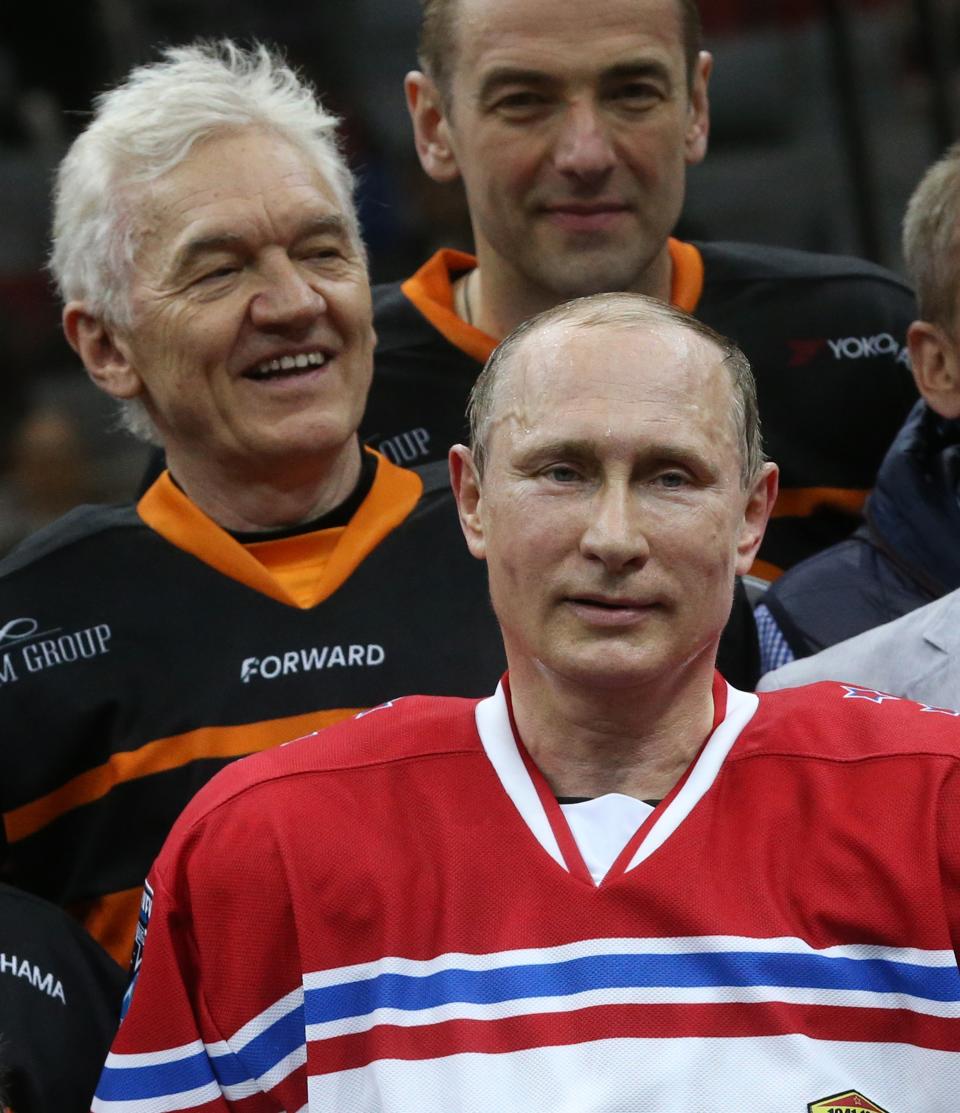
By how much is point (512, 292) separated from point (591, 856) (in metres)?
1.50

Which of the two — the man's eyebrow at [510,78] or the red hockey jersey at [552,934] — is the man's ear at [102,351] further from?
the red hockey jersey at [552,934]

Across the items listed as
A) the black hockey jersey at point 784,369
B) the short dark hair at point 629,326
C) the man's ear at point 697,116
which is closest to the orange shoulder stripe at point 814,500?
the black hockey jersey at point 784,369

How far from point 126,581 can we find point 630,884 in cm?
105

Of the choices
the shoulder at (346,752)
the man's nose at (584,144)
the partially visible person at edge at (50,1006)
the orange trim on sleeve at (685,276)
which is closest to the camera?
the shoulder at (346,752)

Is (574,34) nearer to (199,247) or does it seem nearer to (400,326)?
(400,326)

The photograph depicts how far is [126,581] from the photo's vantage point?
2.66m

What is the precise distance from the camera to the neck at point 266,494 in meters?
2.71

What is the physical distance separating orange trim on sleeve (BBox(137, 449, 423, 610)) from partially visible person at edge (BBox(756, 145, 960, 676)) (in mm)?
551

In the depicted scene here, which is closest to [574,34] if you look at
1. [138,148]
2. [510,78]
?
[510,78]

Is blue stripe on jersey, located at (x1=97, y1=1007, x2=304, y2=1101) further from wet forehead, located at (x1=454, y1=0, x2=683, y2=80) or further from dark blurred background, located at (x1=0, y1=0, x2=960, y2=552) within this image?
dark blurred background, located at (x1=0, y1=0, x2=960, y2=552)

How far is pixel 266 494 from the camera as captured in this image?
271 centimetres

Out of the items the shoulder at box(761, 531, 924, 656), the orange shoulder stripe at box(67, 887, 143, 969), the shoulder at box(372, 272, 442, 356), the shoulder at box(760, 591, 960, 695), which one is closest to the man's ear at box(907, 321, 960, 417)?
the shoulder at box(761, 531, 924, 656)

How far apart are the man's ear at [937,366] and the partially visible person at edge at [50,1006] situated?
4.43 ft

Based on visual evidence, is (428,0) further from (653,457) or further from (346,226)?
(653,457)
